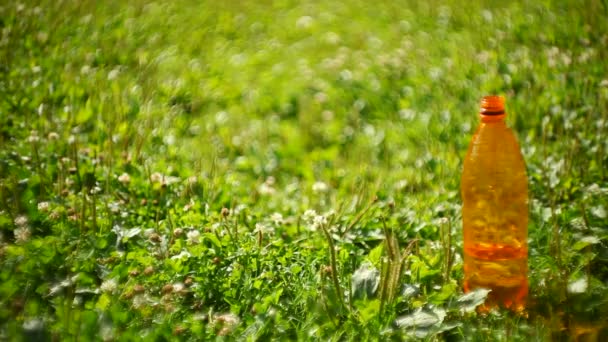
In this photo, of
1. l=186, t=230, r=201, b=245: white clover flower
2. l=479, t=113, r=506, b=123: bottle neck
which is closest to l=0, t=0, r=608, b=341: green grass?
l=186, t=230, r=201, b=245: white clover flower

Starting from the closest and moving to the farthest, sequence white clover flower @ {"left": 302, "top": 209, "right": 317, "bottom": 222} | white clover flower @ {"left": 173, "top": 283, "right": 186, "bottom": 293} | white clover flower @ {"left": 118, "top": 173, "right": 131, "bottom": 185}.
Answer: white clover flower @ {"left": 173, "top": 283, "right": 186, "bottom": 293} < white clover flower @ {"left": 302, "top": 209, "right": 317, "bottom": 222} < white clover flower @ {"left": 118, "top": 173, "right": 131, "bottom": 185}

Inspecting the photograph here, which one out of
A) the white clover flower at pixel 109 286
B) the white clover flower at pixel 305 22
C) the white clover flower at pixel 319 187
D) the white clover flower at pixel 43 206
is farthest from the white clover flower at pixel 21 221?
the white clover flower at pixel 305 22

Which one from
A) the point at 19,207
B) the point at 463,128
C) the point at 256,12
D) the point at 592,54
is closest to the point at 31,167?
the point at 19,207

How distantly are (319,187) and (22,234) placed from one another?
4.70 feet

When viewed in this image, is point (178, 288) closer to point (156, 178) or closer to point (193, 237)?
point (193, 237)

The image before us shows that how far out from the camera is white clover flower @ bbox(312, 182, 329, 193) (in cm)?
326

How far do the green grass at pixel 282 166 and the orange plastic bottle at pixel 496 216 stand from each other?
0.08 metres

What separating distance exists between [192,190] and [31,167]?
0.72 meters

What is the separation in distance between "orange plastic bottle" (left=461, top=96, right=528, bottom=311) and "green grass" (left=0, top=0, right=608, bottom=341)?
0.08 metres

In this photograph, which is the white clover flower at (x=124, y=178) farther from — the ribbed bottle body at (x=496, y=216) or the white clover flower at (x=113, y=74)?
the white clover flower at (x=113, y=74)

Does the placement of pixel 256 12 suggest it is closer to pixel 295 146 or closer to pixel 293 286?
pixel 295 146

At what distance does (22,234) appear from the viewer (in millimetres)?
2219

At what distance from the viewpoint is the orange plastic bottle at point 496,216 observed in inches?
95.8

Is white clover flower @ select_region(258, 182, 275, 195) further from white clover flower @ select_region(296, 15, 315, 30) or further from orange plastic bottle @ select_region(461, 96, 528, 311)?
white clover flower @ select_region(296, 15, 315, 30)
